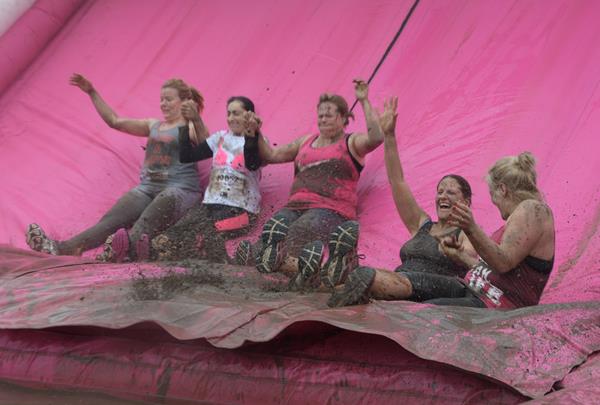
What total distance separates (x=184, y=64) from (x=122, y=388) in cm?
280

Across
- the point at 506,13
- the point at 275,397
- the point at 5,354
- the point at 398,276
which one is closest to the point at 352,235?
the point at 398,276

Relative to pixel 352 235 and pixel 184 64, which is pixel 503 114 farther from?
pixel 184 64

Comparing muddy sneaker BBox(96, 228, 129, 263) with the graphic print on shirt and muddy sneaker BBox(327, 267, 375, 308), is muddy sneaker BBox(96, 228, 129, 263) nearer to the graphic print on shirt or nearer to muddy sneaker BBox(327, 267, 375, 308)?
the graphic print on shirt

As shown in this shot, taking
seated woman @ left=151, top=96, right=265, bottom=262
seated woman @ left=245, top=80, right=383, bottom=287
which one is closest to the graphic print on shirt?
seated woman @ left=151, top=96, right=265, bottom=262

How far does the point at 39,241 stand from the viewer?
3.81 metres

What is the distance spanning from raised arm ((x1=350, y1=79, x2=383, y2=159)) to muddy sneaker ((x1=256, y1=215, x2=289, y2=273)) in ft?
2.24

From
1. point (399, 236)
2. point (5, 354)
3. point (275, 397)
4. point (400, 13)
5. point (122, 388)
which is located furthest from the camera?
point (400, 13)

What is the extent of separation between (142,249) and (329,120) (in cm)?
87

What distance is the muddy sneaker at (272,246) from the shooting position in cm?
296

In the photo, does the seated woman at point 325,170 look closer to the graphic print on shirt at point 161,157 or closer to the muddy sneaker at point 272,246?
the muddy sneaker at point 272,246

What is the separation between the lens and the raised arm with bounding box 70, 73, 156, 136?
432 centimetres

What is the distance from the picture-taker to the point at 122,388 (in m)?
2.45

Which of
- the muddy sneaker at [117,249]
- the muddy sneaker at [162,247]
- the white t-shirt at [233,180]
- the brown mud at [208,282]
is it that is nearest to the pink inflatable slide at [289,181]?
the brown mud at [208,282]

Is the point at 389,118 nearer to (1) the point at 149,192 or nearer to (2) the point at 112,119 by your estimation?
(1) the point at 149,192
